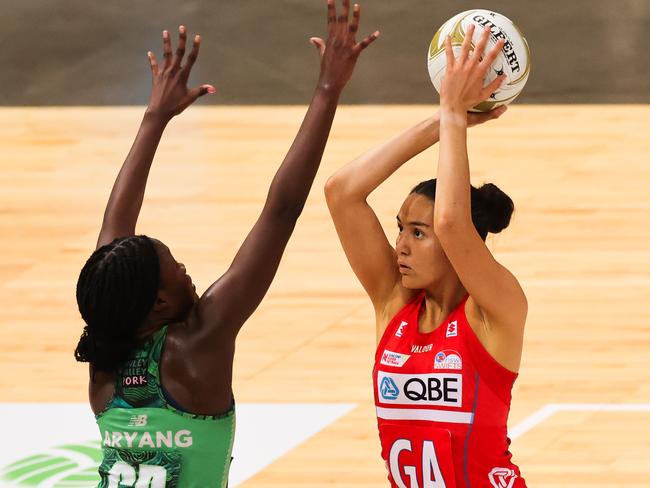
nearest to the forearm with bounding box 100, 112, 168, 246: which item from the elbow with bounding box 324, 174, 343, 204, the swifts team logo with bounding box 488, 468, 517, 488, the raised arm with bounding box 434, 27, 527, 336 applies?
the elbow with bounding box 324, 174, 343, 204

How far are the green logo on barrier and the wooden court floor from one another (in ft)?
1.96

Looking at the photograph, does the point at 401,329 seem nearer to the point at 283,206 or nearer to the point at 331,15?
the point at 283,206

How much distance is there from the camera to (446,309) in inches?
128

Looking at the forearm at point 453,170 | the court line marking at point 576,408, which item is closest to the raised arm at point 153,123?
the forearm at point 453,170

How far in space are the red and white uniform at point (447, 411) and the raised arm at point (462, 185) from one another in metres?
0.15

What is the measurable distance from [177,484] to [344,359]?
11.3 ft

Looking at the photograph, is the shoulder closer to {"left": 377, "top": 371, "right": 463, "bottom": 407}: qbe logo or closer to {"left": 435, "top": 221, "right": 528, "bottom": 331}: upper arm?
{"left": 377, "top": 371, "right": 463, "bottom": 407}: qbe logo

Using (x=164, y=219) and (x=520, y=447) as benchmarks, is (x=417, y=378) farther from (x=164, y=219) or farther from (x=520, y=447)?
(x=164, y=219)

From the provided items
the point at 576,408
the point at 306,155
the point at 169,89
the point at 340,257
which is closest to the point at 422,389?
the point at 306,155

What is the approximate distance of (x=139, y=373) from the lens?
2852 millimetres

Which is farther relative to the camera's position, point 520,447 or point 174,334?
point 520,447

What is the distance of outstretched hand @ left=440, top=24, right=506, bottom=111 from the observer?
2.97 m

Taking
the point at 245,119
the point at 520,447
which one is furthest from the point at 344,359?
the point at 245,119

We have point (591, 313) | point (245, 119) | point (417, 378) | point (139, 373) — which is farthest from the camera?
point (245, 119)
